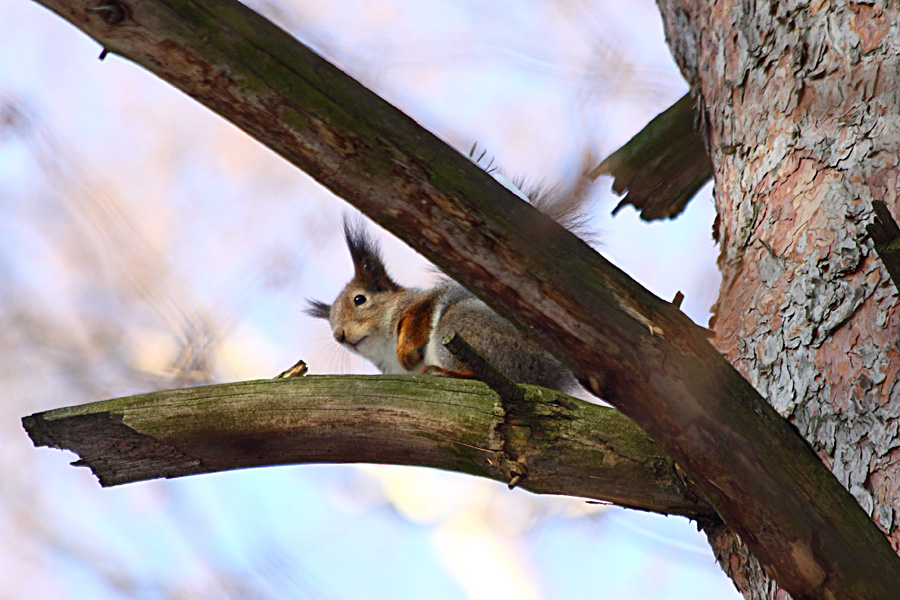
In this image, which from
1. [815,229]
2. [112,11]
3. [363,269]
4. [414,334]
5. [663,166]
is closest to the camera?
[112,11]

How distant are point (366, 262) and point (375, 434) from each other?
1341 mm

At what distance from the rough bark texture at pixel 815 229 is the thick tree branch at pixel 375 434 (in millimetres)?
217

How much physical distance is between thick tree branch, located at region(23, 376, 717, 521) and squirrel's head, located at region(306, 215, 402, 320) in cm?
122

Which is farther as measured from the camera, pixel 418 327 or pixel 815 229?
pixel 418 327

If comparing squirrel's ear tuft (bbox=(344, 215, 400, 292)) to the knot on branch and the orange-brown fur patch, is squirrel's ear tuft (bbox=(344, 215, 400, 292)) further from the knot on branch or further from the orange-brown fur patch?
the knot on branch

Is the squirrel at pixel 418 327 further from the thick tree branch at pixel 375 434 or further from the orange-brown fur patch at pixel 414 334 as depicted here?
the thick tree branch at pixel 375 434

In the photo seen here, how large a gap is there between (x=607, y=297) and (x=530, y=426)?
0.38 m

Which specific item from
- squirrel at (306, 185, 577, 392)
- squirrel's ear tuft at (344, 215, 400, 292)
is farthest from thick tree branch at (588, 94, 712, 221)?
squirrel's ear tuft at (344, 215, 400, 292)

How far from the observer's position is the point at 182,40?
2.45 ft

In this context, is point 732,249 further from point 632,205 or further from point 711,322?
point 632,205

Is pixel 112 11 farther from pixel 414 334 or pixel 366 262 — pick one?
pixel 366 262

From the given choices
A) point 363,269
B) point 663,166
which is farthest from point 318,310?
point 663,166

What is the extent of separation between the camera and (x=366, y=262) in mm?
2471

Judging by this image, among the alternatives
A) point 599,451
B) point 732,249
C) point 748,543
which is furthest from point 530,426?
point 732,249
